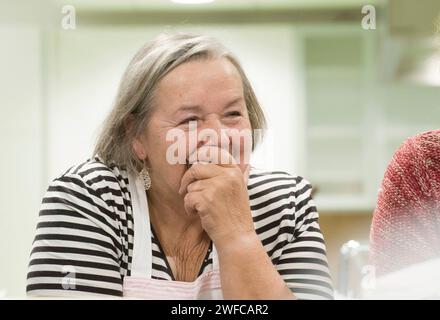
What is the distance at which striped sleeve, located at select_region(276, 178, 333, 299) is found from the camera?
64 cm

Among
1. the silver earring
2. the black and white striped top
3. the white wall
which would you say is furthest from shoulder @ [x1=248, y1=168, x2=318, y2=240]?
the white wall

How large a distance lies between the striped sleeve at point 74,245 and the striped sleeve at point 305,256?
167 mm

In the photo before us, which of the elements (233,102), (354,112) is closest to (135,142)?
(233,102)

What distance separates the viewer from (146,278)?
0.64 m

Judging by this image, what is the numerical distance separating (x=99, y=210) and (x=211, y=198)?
0.40 feet

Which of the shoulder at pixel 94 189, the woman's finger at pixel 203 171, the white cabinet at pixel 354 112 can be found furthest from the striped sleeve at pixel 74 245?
the white cabinet at pixel 354 112

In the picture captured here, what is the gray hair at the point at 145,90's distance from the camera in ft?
2.08

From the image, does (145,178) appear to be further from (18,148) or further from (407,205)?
(407,205)

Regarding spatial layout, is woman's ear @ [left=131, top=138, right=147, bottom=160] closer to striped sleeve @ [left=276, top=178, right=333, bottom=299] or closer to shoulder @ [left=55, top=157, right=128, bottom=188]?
shoulder @ [left=55, top=157, right=128, bottom=188]

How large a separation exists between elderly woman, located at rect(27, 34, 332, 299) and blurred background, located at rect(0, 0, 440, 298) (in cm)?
2

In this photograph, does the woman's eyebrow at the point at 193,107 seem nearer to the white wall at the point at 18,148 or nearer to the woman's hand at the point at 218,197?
the woman's hand at the point at 218,197

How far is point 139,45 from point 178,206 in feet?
0.55

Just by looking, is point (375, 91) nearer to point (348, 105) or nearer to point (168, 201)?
point (348, 105)
